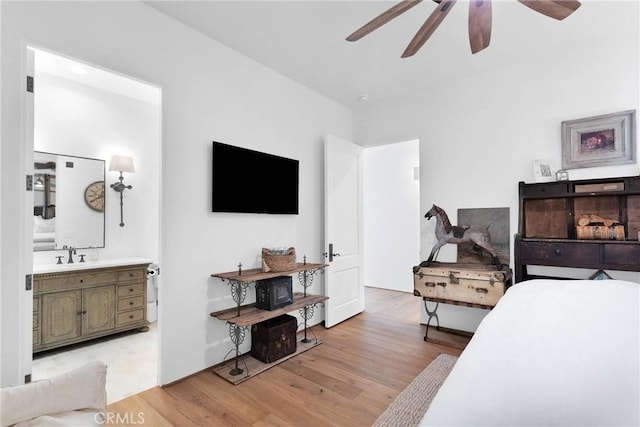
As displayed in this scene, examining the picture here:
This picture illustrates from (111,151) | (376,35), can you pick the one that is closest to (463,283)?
(376,35)

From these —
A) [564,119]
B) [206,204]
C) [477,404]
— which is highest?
[564,119]

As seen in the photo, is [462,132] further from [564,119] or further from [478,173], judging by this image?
[564,119]

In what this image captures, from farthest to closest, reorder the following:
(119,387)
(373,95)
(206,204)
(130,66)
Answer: (373,95) < (206,204) < (119,387) < (130,66)

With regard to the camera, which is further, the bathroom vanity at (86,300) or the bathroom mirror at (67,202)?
the bathroom mirror at (67,202)

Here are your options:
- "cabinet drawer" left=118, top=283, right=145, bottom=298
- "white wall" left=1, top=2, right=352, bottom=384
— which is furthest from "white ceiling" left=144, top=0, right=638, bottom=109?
"cabinet drawer" left=118, top=283, right=145, bottom=298

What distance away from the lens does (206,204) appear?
2680mm

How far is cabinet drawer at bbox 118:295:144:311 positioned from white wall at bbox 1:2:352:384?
4.53 ft

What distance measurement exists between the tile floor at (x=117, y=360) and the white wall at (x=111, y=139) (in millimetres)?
999

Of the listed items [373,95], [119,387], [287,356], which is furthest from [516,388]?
[373,95]

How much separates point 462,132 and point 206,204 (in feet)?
9.41

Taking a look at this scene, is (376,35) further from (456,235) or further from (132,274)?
(132,274)

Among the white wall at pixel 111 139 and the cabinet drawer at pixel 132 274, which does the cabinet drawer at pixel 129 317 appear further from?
the white wall at pixel 111 139

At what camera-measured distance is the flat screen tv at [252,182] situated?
2.75 m

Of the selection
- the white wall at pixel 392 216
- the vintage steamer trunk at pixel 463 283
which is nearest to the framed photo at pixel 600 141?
the vintage steamer trunk at pixel 463 283
